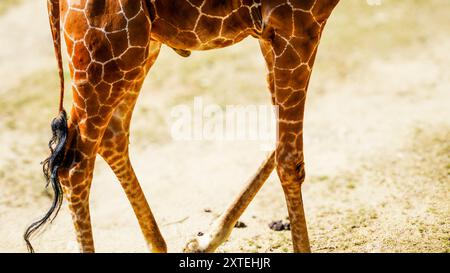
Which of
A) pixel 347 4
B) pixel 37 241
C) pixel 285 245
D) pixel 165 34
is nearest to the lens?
pixel 165 34

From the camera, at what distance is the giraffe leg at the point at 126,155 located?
4.80 m

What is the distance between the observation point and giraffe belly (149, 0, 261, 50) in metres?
4.11

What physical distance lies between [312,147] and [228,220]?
2962mm

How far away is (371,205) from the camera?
6.09m

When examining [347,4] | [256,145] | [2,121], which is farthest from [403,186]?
[347,4]

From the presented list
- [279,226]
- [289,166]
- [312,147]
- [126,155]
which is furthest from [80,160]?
[312,147]

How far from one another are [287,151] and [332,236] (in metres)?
1.52

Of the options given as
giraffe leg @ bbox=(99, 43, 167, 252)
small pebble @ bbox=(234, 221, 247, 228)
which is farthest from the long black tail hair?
small pebble @ bbox=(234, 221, 247, 228)

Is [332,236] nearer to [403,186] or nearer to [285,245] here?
[285,245]

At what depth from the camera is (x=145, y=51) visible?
4.21 meters

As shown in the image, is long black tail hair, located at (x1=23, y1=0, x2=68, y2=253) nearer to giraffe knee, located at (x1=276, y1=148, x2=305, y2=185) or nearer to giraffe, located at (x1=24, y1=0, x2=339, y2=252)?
giraffe, located at (x1=24, y1=0, x2=339, y2=252)

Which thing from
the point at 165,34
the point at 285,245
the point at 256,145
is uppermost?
the point at 165,34

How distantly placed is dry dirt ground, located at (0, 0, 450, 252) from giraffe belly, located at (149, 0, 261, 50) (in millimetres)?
2148
